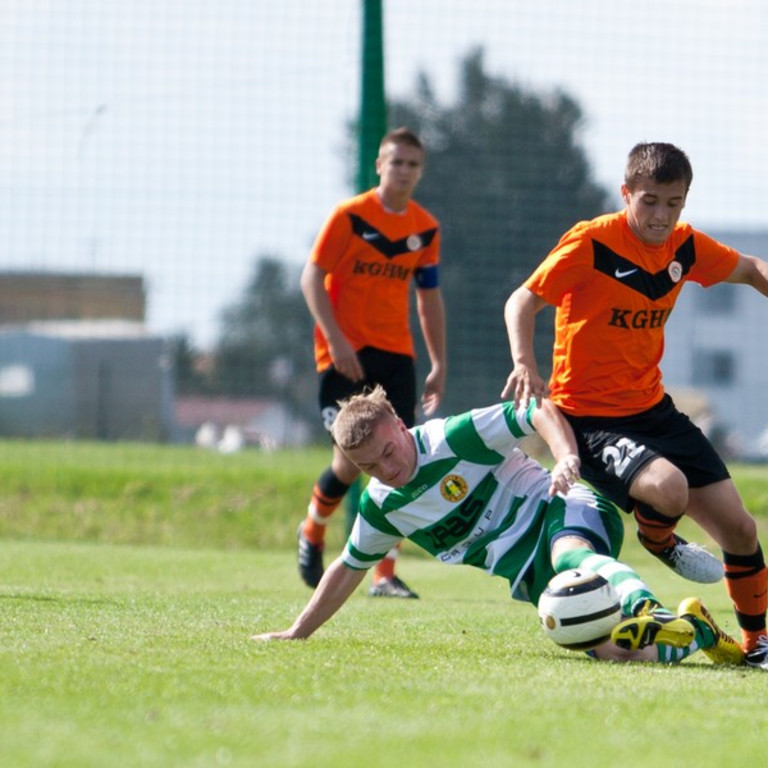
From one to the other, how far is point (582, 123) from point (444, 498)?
969cm

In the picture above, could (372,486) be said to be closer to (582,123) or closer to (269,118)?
(269,118)

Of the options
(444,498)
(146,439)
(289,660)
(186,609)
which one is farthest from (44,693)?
(146,439)

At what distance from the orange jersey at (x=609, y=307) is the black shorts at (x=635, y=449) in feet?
0.19

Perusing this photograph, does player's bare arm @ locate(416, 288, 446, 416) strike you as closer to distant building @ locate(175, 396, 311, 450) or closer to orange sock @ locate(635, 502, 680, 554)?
orange sock @ locate(635, 502, 680, 554)

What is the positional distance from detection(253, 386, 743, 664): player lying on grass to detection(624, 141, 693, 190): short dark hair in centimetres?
101

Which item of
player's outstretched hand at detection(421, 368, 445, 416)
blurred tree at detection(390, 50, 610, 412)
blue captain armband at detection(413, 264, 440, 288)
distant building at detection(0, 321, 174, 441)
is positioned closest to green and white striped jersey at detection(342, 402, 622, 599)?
player's outstretched hand at detection(421, 368, 445, 416)

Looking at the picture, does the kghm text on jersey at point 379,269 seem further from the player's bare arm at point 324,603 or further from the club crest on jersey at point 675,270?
the player's bare arm at point 324,603

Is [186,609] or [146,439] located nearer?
[186,609]

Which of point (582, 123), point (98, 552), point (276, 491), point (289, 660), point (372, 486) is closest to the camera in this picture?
point (289, 660)

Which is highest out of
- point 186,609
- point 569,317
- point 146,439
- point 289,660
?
point 569,317

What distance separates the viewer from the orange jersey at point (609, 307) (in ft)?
19.6

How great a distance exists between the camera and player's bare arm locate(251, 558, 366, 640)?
558 cm

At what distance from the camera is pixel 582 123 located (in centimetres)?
1475

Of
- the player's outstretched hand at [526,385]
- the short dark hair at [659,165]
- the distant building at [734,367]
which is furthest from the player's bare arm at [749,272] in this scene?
the distant building at [734,367]
